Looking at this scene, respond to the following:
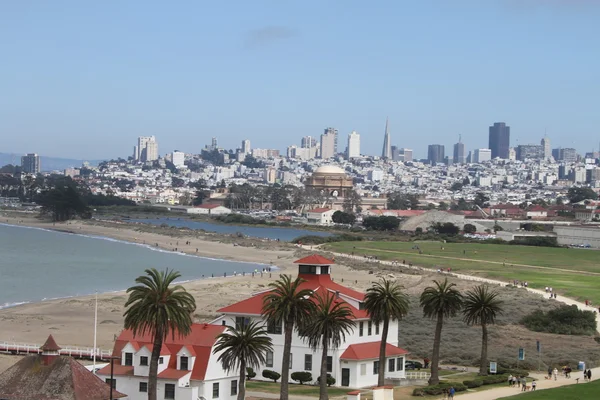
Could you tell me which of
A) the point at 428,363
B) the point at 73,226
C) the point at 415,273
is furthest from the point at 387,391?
the point at 73,226

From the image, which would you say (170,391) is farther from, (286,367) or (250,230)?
(250,230)

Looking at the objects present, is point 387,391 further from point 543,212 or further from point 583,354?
point 543,212

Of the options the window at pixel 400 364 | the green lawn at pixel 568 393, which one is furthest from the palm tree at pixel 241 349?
the green lawn at pixel 568 393

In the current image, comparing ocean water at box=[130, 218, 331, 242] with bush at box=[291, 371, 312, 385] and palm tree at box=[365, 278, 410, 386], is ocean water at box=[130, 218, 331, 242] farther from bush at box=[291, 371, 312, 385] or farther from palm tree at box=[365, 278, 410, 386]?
palm tree at box=[365, 278, 410, 386]

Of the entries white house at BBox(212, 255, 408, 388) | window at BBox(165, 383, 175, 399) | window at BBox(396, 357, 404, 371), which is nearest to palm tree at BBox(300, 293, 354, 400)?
white house at BBox(212, 255, 408, 388)

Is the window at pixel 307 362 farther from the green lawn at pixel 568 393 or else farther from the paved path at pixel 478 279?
the paved path at pixel 478 279

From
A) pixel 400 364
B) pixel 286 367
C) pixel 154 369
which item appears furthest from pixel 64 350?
pixel 286 367
